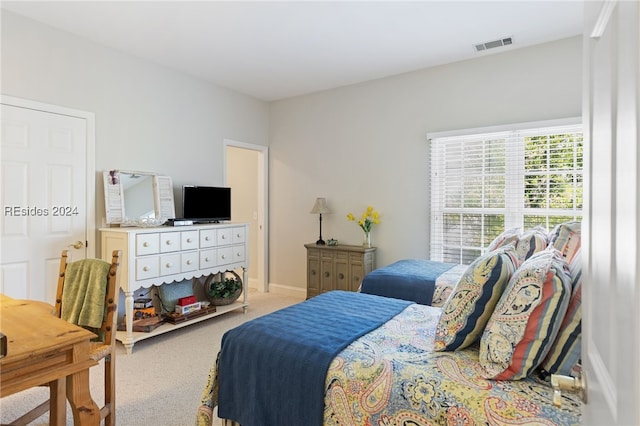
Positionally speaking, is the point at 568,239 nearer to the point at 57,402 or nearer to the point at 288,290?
the point at 57,402

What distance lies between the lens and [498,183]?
3.94 m

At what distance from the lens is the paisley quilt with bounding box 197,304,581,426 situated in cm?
126

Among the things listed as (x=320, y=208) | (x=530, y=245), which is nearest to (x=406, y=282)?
(x=530, y=245)

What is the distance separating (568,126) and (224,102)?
12.8 feet

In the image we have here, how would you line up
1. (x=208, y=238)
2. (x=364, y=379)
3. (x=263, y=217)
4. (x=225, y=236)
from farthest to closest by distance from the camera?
1. (x=263, y=217)
2. (x=225, y=236)
3. (x=208, y=238)
4. (x=364, y=379)

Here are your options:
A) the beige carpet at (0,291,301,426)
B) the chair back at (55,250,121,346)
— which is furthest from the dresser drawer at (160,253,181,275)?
the chair back at (55,250,121,346)

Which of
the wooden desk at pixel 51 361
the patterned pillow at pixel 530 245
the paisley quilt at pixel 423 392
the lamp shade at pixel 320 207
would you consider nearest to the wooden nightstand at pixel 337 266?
the lamp shade at pixel 320 207

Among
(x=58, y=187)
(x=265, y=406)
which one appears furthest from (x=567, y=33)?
(x=58, y=187)

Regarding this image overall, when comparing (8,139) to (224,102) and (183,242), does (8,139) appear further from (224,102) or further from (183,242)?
(224,102)

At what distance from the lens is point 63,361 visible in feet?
4.80

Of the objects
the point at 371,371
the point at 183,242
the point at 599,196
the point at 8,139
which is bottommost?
the point at 371,371

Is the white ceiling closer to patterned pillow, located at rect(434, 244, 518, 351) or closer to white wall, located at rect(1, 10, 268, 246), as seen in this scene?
white wall, located at rect(1, 10, 268, 246)

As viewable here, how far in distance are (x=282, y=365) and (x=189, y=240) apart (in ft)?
8.26

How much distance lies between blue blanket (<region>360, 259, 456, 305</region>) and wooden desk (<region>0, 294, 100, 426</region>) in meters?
2.29
